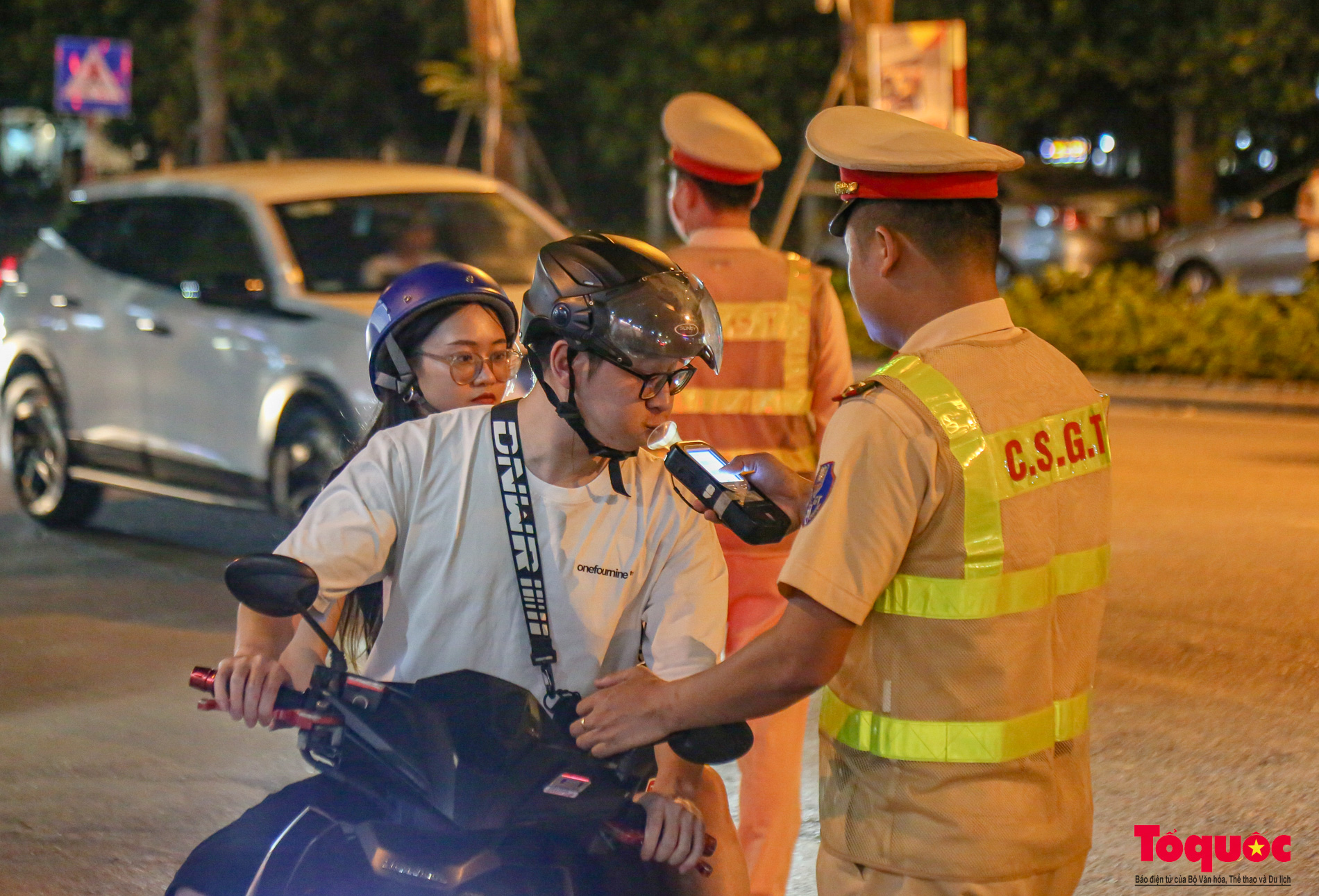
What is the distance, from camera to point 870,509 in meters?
2.25

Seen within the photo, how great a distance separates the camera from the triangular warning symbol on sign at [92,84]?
1848 centimetres

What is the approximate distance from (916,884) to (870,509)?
1.77 feet

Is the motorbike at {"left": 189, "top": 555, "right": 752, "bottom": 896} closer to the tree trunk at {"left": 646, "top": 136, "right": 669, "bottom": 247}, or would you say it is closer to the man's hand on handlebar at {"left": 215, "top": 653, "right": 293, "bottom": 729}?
the man's hand on handlebar at {"left": 215, "top": 653, "right": 293, "bottom": 729}

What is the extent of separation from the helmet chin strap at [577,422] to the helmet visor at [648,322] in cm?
9

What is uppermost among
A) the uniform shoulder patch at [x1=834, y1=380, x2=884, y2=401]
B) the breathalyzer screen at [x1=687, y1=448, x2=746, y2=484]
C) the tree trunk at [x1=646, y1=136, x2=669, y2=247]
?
the uniform shoulder patch at [x1=834, y1=380, x2=884, y2=401]

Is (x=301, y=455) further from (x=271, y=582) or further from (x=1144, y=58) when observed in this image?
(x=1144, y=58)

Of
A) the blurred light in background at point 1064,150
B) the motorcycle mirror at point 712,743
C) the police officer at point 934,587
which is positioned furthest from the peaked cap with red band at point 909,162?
the blurred light in background at point 1064,150

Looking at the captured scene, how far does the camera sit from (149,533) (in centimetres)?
931

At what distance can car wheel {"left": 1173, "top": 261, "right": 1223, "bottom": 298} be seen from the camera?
19625 millimetres

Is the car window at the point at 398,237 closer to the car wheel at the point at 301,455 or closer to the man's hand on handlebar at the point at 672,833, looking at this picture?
the car wheel at the point at 301,455

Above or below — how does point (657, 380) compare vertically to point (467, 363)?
above

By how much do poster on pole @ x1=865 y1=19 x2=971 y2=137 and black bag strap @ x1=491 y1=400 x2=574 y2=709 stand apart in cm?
971

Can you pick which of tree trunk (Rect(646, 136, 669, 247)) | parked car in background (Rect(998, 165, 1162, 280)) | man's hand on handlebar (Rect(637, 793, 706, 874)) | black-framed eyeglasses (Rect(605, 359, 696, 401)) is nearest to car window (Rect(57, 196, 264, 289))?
black-framed eyeglasses (Rect(605, 359, 696, 401))

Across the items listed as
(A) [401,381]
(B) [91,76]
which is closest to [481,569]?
(A) [401,381]
